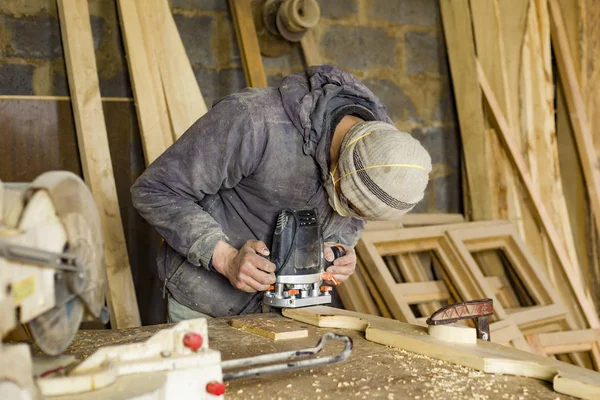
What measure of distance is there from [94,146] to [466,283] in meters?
2.13

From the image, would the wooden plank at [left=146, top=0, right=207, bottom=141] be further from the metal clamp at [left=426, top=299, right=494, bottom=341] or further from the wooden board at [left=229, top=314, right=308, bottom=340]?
the metal clamp at [left=426, top=299, right=494, bottom=341]

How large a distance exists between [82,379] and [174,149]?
118 centimetres

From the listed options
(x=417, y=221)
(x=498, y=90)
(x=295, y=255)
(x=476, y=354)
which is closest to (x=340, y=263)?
(x=295, y=255)

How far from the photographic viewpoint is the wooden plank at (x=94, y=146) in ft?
10.2

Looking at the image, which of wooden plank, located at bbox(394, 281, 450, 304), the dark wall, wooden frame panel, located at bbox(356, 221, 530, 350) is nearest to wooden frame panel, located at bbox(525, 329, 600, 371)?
wooden frame panel, located at bbox(356, 221, 530, 350)

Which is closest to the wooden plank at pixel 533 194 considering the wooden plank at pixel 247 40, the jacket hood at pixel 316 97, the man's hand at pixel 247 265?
the wooden plank at pixel 247 40

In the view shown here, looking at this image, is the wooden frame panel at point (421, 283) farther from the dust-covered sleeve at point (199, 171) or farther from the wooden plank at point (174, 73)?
the dust-covered sleeve at point (199, 171)

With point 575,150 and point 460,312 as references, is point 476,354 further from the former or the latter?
point 575,150

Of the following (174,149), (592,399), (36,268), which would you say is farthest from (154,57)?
(592,399)

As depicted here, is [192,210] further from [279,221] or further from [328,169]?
[328,169]

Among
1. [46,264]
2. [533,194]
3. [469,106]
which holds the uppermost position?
[469,106]

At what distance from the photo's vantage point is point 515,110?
168 inches

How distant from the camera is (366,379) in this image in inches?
67.4

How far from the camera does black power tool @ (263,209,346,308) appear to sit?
2.26 meters
